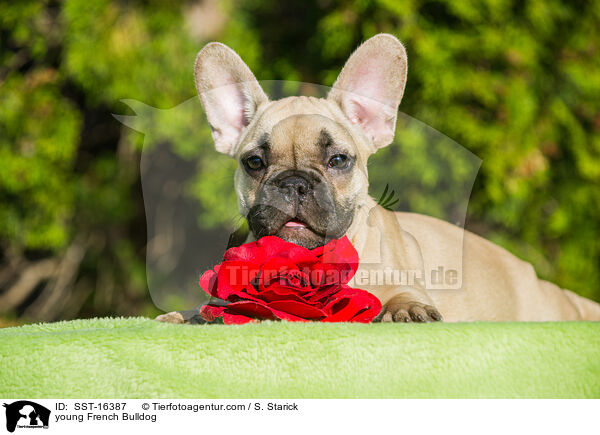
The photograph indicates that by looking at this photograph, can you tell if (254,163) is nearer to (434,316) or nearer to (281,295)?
(281,295)

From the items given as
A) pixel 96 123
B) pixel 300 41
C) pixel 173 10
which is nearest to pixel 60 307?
pixel 96 123

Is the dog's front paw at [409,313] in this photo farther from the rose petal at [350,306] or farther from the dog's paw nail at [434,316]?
the rose petal at [350,306]

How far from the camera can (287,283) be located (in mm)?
1564

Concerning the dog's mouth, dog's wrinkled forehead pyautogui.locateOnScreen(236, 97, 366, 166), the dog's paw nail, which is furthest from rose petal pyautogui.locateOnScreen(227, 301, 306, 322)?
dog's wrinkled forehead pyautogui.locateOnScreen(236, 97, 366, 166)

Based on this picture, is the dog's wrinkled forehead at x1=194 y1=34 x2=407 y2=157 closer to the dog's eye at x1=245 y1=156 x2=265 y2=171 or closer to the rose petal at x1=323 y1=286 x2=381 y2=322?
the dog's eye at x1=245 y1=156 x2=265 y2=171

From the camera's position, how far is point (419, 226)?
2283 millimetres

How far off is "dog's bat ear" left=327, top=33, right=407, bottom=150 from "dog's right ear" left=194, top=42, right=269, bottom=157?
0.28m

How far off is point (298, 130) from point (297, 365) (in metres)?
0.78

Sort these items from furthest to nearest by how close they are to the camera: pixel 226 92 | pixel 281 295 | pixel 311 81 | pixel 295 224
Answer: pixel 311 81, pixel 226 92, pixel 295 224, pixel 281 295

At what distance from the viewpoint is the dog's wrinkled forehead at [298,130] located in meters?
1.87
